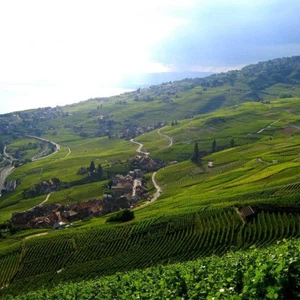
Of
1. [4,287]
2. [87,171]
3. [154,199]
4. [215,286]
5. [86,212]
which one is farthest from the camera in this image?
[87,171]

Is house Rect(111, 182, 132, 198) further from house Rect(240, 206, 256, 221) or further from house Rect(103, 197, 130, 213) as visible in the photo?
house Rect(240, 206, 256, 221)

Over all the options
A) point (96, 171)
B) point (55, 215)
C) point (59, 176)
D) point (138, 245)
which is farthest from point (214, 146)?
point (138, 245)

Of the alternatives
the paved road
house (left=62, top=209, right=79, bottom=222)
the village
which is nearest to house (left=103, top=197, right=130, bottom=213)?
the village

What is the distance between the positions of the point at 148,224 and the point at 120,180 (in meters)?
70.6

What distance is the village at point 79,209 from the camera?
8750cm

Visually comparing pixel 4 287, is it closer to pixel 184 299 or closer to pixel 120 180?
Answer: pixel 184 299

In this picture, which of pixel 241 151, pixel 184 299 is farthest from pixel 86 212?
pixel 184 299

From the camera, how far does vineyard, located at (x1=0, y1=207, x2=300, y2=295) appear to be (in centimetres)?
4481

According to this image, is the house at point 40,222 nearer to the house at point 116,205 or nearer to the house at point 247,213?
the house at point 116,205

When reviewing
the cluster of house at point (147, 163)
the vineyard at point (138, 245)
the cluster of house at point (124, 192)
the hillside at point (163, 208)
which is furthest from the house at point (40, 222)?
the cluster of house at point (147, 163)

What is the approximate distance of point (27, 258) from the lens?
56844mm

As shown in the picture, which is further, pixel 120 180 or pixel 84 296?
pixel 120 180

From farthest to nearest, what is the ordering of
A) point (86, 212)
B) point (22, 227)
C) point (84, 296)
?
1. point (86, 212)
2. point (22, 227)
3. point (84, 296)

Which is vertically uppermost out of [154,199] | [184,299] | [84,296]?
[184,299]
